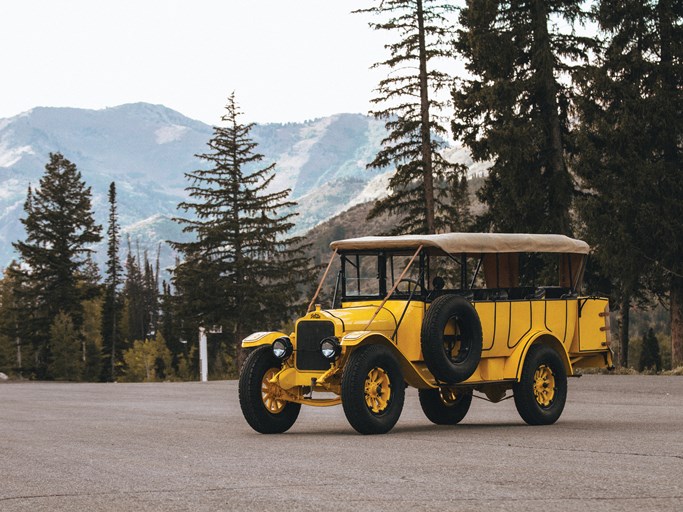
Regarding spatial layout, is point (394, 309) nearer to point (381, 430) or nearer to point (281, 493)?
point (381, 430)

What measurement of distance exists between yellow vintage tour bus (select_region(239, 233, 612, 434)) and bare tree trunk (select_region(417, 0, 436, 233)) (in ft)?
89.8

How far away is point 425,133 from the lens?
44938 millimetres

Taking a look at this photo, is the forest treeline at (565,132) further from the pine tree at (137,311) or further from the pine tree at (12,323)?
the pine tree at (137,311)

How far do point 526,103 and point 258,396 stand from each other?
27.3 metres

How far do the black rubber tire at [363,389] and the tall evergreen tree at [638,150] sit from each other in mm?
22881

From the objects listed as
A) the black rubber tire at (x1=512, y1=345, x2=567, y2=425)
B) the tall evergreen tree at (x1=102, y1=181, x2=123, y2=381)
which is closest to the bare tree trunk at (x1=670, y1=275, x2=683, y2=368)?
the black rubber tire at (x1=512, y1=345, x2=567, y2=425)

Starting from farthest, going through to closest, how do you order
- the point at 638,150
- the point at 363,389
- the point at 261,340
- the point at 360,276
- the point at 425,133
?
the point at 425,133, the point at 638,150, the point at 360,276, the point at 261,340, the point at 363,389

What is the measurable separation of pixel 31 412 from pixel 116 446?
9266 millimetres

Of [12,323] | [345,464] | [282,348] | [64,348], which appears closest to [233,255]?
[64,348]

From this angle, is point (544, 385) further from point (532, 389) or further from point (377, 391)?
point (377, 391)

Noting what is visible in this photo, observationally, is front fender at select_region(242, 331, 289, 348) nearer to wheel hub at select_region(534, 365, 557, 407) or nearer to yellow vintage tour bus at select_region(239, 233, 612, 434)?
yellow vintage tour bus at select_region(239, 233, 612, 434)

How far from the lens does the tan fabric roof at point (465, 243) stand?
15.0 meters

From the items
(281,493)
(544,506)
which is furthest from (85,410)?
(544,506)

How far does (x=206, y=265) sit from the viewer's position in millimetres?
63125
